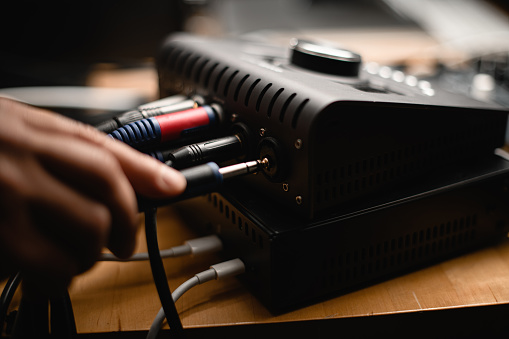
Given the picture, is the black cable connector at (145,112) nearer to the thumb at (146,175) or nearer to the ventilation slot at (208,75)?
the ventilation slot at (208,75)

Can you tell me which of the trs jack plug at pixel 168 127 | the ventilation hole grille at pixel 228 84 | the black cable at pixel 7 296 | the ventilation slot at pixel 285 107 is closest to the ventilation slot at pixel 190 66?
the ventilation hole grille at pixel 228 84

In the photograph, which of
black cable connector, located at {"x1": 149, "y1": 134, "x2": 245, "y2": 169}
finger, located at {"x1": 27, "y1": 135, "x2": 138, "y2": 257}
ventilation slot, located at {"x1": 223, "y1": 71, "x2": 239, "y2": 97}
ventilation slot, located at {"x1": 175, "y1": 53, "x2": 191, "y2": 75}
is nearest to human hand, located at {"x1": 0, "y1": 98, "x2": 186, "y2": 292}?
finger, located at {"x1": 27, "y1": 135, "x2": 138, "y2": 257}

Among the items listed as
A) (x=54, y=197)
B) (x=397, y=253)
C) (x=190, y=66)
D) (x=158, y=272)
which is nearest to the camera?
(x=54, y=197)

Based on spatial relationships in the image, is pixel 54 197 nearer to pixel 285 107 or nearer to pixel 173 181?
pixel 173 181

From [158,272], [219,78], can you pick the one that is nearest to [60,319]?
[158,272]

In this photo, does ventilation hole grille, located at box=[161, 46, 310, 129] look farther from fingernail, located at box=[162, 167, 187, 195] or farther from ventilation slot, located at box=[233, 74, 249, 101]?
fingernail, located at box=[162, 167, 187, 195]

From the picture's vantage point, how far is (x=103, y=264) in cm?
53

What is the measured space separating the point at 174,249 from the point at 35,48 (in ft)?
2.20

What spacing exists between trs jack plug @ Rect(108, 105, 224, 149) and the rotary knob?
0.41ft

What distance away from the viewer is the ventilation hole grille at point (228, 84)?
417mm

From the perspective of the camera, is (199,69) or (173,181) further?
(199,69)

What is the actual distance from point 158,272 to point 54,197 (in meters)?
0.13

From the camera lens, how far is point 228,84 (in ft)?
1.65

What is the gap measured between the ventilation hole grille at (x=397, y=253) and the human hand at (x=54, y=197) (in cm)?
23
